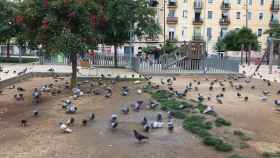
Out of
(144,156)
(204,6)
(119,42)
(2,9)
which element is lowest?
(144,156)

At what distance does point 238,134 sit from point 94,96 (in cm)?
603

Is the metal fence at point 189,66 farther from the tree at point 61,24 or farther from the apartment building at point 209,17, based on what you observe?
the apartment building at point 209,17

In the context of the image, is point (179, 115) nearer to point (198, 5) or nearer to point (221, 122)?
point (221, 122)

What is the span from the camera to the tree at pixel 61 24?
40.7ft

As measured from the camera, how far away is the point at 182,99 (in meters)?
12.0

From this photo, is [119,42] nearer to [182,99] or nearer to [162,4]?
[182,99]

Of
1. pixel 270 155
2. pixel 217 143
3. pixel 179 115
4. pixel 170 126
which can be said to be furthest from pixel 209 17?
pixel 270 155

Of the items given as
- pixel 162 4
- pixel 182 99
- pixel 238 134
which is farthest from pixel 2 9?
pixel 162 4

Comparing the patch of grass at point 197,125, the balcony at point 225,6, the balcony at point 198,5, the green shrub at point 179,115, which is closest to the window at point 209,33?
the balcony at point 198,5

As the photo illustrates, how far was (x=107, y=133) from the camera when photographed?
25.3 ft

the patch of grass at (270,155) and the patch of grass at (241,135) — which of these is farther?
the patch of grass at (241,135)

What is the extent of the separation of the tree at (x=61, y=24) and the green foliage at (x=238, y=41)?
36.6 meters

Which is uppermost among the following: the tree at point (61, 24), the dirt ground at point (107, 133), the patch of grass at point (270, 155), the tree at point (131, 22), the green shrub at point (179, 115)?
the tree at point (131, 22)

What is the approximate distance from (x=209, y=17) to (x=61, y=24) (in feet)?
145
